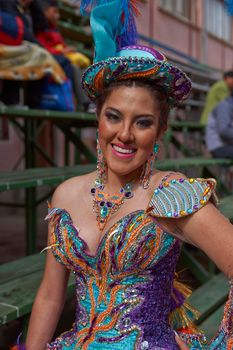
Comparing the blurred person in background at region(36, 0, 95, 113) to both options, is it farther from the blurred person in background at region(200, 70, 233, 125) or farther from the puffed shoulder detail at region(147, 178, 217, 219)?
the puffed shoulder detail at region(147, 178, 217, 219)

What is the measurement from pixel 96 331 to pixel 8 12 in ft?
9.71

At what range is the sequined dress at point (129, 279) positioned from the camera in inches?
52.2

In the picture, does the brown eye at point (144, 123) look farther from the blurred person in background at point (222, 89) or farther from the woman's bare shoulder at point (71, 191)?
the blurred person in background at point (222, 89)

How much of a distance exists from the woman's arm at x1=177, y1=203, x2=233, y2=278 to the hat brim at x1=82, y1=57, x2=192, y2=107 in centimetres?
38

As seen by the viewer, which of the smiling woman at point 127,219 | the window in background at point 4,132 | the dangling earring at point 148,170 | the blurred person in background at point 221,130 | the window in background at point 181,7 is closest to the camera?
the smiling woman at point 127,219

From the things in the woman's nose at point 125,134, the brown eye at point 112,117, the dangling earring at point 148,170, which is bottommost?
the dangling earring at point 148,170

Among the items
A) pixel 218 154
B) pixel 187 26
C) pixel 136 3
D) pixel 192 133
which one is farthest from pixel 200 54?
pixel 136 3

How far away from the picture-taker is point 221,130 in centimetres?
527

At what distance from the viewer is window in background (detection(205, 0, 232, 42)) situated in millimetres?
15516

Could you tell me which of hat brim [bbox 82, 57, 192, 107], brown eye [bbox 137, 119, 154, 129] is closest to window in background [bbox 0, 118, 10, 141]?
hat brim [bbox 82, 57, 192, 107]

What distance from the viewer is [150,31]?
11.8 meters

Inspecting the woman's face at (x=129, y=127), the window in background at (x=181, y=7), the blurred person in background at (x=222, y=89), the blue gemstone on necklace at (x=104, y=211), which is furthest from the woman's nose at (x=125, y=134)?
the window in background at (x=181, y=7)

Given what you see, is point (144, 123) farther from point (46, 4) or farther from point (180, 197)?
point (46, 4)

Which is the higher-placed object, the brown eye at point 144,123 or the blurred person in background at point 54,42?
the blurred person in background at point 54,42
